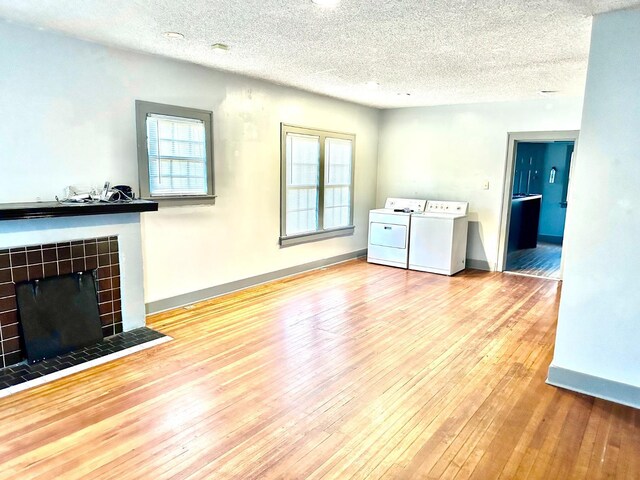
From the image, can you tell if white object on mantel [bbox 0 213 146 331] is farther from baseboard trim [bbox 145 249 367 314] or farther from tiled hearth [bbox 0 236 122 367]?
baseboard trim [bbox 145 249 367 314]

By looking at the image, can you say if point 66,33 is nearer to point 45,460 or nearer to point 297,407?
point 45,460

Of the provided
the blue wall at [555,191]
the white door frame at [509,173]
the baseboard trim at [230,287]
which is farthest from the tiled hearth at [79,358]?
the blue wall at [555,191]

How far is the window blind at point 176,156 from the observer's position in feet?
13.0

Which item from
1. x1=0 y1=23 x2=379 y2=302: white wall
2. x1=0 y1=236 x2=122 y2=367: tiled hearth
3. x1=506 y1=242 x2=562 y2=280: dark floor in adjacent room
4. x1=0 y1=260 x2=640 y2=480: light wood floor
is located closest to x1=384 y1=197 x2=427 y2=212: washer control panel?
x1=0 y1=23 x2=379 y2=302: white wall

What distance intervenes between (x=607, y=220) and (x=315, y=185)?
12.6ft

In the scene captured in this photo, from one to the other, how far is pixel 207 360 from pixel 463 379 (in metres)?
1.82

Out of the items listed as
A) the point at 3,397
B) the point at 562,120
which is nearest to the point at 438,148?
the point at 562,120

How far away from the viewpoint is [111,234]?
350 cm

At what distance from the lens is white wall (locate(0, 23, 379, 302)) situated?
3121 millimetres

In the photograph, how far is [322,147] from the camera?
594cm

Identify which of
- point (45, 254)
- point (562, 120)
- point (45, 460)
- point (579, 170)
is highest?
point (562, 120)

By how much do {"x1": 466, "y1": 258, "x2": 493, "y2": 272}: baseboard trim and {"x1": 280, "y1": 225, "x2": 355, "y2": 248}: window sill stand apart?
1.80m

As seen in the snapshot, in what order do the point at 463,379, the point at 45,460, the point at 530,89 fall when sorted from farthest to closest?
the point at 530,89 < the point at 463,379 < the point at 45,460

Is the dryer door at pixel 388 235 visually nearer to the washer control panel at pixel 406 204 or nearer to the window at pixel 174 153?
the washer control panel at pixel 406 204
